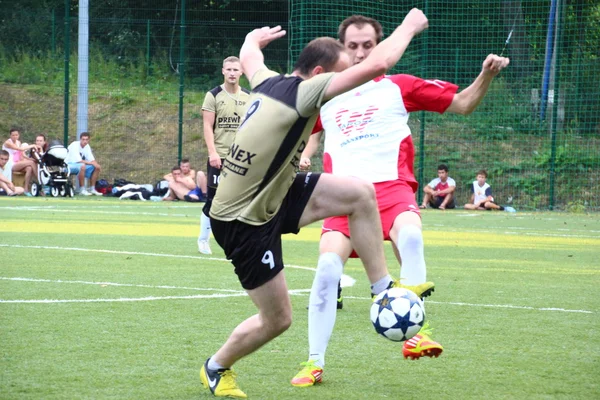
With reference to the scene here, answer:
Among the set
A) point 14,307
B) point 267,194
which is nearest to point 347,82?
point 267,194

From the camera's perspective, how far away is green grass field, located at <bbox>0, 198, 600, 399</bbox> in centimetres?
479

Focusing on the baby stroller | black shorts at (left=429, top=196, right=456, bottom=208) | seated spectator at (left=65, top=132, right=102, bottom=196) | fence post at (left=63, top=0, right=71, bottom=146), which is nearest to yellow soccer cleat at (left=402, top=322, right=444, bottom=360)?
black shorts at (left=429, top=196, right=456, bottom=208)

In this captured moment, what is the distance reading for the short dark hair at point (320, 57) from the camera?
450 cm

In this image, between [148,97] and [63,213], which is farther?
[148,97]

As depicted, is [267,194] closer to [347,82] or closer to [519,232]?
[347,82]

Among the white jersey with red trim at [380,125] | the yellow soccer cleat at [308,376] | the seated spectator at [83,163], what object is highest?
the white jersey with red trim at [380,125]

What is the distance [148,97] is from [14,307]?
2167cm

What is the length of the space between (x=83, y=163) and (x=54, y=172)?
980 mm

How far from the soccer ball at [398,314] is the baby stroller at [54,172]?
1862 centimetres

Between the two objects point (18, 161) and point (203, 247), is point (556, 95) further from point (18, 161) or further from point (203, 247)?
point (203, 247)

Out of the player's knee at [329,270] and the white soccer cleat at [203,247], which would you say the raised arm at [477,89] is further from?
the white soccer cleat at [203,247]

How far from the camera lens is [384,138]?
5.95 m

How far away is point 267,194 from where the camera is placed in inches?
177

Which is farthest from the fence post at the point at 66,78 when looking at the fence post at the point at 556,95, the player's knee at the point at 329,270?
the player's knee at the point at 329,270
